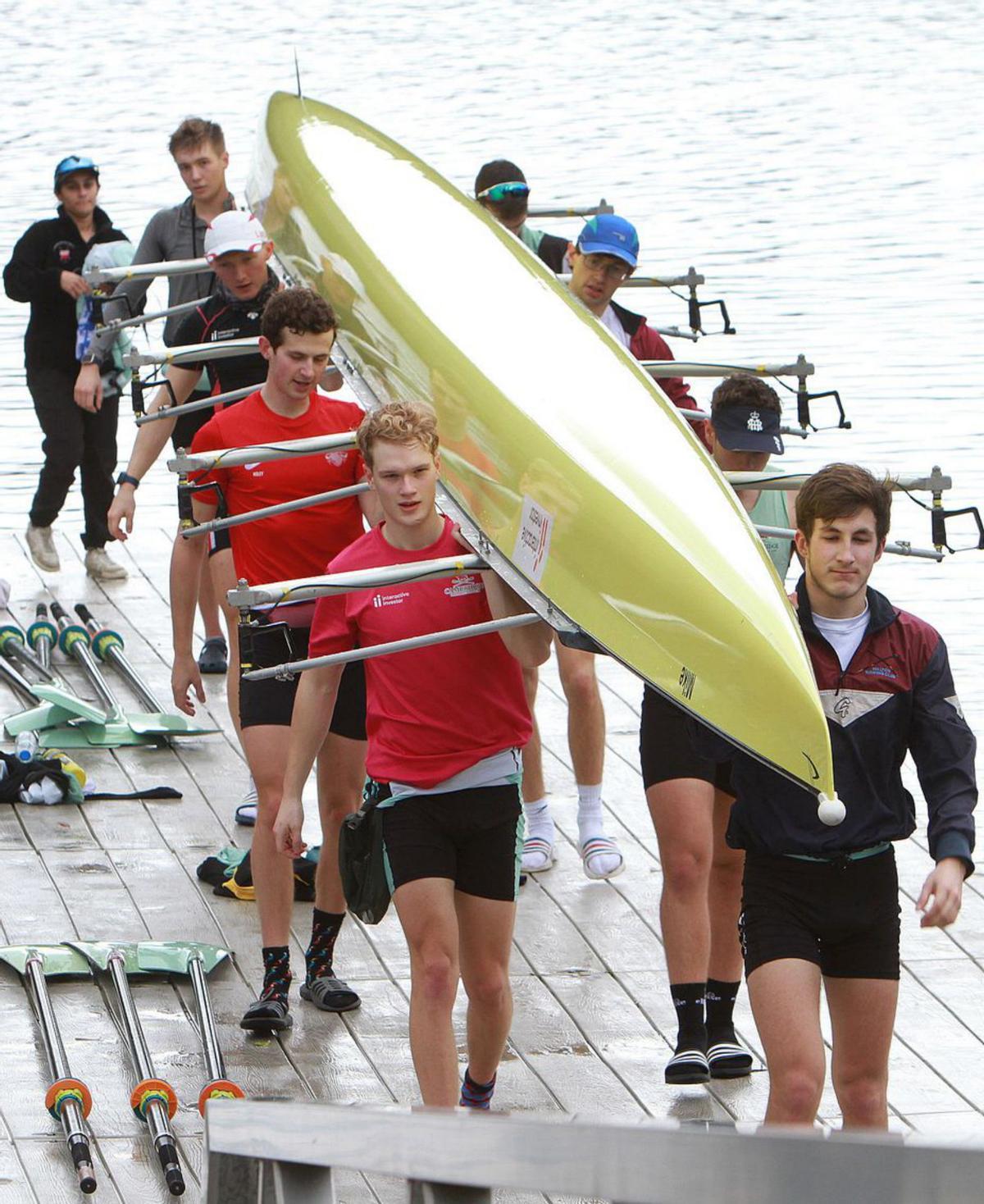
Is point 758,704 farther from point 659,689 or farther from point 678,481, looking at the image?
point 678,481

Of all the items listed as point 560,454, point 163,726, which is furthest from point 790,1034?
point 163,726

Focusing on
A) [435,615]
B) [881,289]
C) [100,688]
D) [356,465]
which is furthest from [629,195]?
[435,615]

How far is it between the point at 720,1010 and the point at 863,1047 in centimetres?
142

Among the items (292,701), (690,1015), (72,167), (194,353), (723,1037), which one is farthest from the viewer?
(72,167)

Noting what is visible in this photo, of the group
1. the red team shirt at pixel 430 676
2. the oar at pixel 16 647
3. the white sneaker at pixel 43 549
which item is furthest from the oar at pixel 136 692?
the red team shirt at pixel 430 676

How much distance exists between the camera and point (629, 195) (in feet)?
70.7

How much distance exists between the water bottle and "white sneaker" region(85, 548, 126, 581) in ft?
8.02

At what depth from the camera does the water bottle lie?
777 cm

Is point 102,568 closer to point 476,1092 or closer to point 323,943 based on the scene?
point 323,943

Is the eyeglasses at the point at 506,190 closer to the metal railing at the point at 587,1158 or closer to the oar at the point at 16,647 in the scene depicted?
the oar at the point at 16,647

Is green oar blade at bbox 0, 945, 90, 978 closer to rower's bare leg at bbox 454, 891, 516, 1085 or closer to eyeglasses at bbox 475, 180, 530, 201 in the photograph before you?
rower's bare leg at bbox 454, 891, 516, 1085

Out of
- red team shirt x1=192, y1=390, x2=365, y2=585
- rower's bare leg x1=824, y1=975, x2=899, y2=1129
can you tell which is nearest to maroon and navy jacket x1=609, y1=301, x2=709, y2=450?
red team shirt x1=192, y1=390, x2=365, y2=585

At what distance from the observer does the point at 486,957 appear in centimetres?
506

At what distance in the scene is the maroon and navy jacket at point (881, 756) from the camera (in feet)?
14.7
